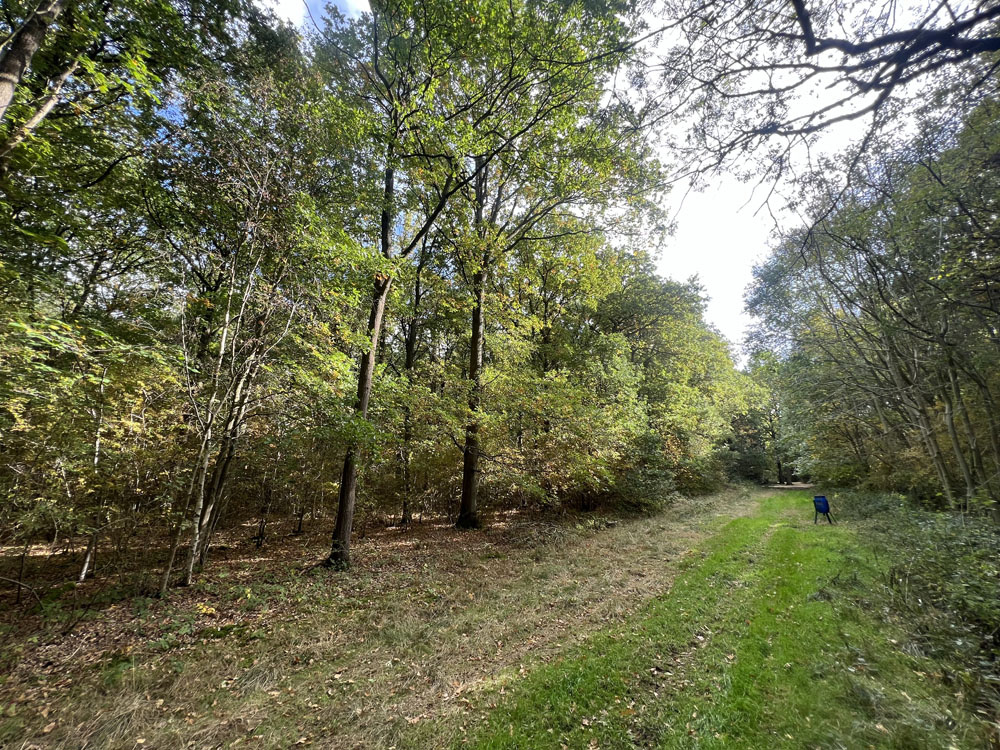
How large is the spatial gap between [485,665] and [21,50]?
9286 millimetres

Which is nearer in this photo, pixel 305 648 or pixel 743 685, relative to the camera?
pixel 743 685

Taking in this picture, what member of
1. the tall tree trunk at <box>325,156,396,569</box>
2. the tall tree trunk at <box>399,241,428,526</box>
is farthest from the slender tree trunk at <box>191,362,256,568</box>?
the tall tree trunk at <box>399,241,428,526</box>

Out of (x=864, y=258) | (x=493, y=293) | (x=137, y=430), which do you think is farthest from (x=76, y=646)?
(x=864, y=258)

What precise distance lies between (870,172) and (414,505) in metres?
14.8

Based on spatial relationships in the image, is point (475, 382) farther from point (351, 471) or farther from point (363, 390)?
point (351, 471)

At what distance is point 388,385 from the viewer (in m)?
Answer: 9.13

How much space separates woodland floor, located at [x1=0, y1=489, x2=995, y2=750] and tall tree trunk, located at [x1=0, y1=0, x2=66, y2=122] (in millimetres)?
6592

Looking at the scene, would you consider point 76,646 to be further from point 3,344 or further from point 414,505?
point 414,505

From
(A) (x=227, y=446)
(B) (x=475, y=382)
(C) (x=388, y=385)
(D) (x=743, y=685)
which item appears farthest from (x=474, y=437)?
(D) (x=743, y=685)

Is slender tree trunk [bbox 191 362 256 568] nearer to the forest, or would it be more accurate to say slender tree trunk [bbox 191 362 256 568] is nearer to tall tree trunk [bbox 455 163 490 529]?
the forest

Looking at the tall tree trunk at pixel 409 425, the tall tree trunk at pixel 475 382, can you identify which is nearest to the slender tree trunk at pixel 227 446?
the tall tree trunk at pixel 409 425

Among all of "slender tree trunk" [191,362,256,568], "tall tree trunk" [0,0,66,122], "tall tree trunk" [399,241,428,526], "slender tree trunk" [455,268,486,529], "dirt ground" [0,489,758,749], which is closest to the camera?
"dirt ground" [0,489,758,749]

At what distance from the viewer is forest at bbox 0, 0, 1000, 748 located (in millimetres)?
3830

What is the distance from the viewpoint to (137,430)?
20.2 ft
